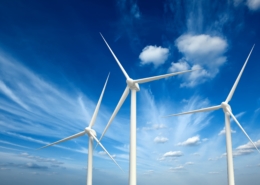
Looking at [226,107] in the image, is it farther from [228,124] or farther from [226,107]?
[228,124]

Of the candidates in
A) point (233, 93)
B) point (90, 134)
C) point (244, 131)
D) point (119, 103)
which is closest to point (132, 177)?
point (119, 103)

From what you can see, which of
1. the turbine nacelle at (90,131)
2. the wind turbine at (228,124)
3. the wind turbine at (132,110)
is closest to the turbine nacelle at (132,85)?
the wind turbine at (132,110)

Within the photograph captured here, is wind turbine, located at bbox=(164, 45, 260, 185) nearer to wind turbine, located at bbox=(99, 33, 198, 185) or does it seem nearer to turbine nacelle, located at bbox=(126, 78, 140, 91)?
wind turbine, located at bbox=(99, 33, 198, 185)

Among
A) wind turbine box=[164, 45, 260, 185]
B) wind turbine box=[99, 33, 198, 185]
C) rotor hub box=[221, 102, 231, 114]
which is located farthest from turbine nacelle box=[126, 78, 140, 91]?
rotor hub box=[221, 102, 231, 114]

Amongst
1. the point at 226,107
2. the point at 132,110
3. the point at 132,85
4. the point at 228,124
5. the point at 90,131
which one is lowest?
the point at 132,110

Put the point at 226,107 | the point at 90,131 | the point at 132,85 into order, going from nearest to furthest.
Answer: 1. the point at 132,85
2. the point at 226,107
3. the point at 90,131

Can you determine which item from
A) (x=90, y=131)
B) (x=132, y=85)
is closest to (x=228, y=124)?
(x=132, y=85)

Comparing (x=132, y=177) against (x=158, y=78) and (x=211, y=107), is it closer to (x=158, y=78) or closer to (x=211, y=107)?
(x=158, y=78)

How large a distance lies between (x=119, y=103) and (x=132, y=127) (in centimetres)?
551

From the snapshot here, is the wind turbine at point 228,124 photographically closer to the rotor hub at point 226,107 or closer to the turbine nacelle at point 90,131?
the rotor hub at point 226,107

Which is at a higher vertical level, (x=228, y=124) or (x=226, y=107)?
(x=226, y=107)

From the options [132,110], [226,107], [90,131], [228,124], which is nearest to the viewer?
[132,110]

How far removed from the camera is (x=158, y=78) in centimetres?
3538

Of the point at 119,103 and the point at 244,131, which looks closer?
the point at 119,103
